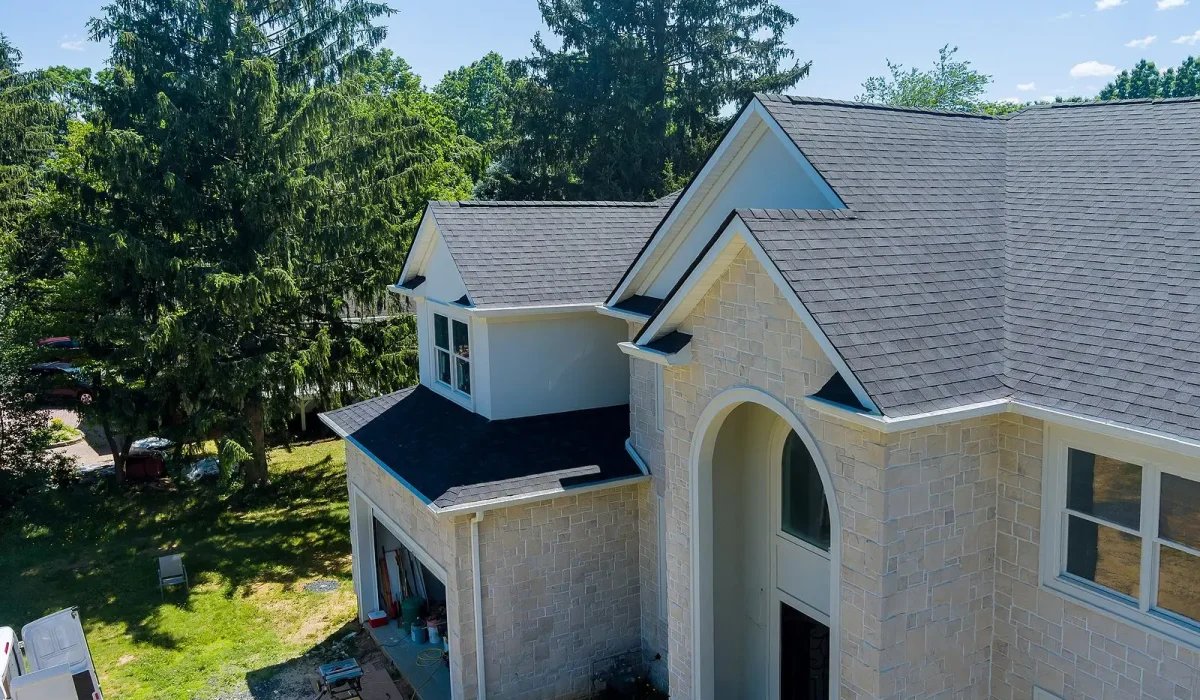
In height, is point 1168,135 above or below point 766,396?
above

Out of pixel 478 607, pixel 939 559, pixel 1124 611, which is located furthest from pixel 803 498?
pixel 478 607

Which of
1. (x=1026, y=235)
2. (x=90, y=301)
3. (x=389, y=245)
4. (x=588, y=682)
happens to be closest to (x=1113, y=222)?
(x=1026, y=235)

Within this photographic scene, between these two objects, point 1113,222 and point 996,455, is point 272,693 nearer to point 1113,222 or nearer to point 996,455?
point 996,455

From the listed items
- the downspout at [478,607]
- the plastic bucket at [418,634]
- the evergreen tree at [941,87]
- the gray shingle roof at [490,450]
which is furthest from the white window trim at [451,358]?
the evergreen tree at [941,87]

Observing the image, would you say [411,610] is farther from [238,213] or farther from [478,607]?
[238,213]

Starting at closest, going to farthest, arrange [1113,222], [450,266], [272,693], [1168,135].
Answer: [1113,222] < [1168,135] < [272,693] < [450,266]

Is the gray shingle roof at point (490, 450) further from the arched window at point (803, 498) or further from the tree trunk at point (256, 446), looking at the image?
the tree trunk at point (256, 446)
